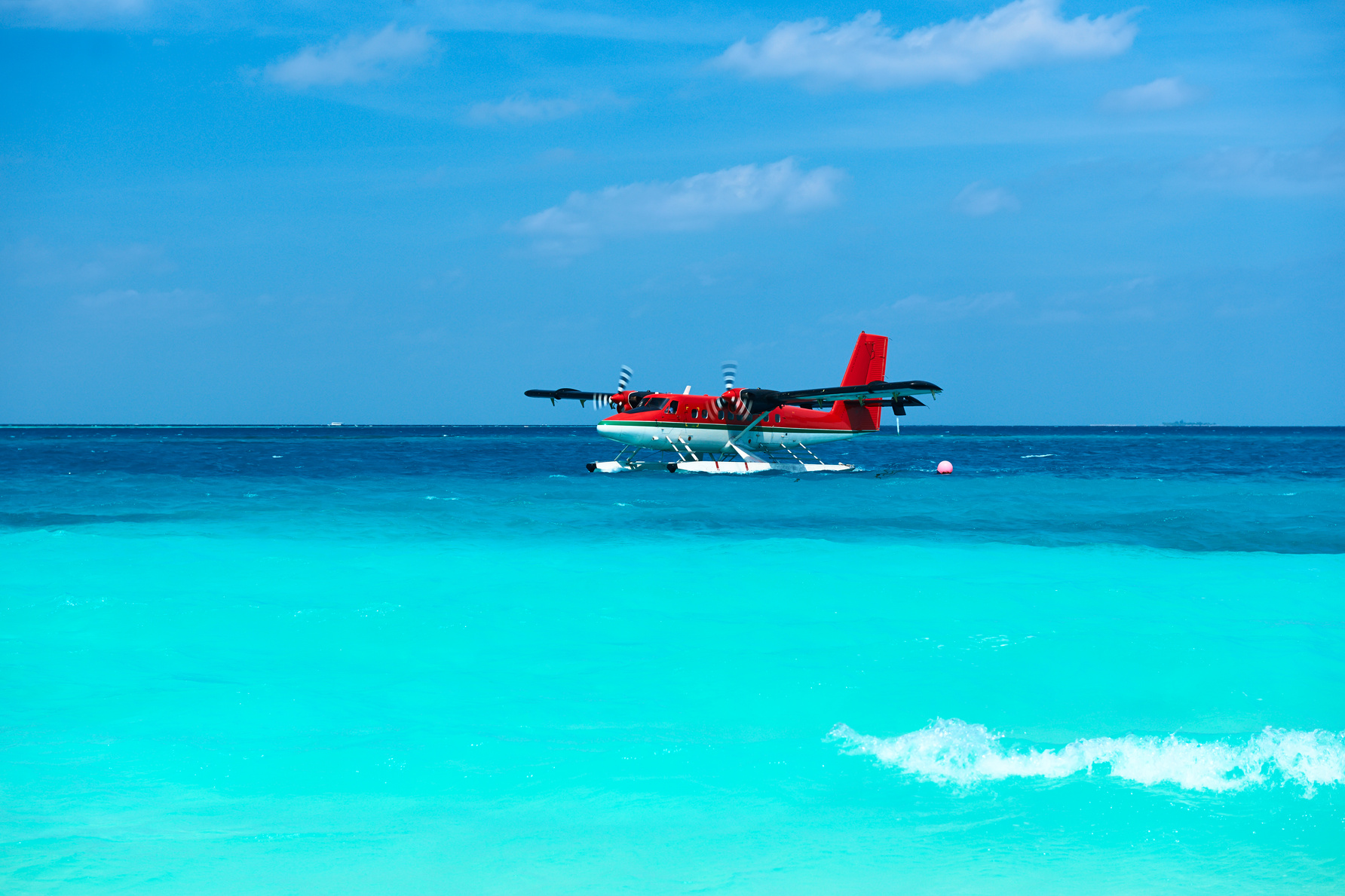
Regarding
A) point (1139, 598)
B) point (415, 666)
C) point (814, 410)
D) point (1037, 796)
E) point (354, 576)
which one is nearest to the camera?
point (1037, 796)

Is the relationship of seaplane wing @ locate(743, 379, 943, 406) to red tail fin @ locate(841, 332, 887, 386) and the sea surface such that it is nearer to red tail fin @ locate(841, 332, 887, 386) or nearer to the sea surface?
red tail fin @ locate(841, 332, 887, 386)

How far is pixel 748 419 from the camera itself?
38.2 metres

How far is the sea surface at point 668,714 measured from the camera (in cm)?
468

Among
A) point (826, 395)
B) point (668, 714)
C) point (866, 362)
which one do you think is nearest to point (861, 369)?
point (866, 362)

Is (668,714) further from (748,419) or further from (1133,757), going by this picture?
(748,419)

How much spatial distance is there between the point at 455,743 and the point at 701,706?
75.5 inches

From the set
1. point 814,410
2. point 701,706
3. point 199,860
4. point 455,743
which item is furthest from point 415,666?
point 814,410

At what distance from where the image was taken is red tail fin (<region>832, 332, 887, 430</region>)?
41875 millimetres

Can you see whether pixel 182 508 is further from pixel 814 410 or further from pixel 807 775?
pixel 814 410

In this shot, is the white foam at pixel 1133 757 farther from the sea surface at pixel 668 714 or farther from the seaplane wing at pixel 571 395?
the seaplane wing at pixel 571 395

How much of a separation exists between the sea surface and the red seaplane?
19353 mm

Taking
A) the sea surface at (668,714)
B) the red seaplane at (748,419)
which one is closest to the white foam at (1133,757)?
the sea surface at (668,714)

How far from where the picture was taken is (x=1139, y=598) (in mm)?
11016

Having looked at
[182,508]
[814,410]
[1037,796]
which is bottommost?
[1037,796]
